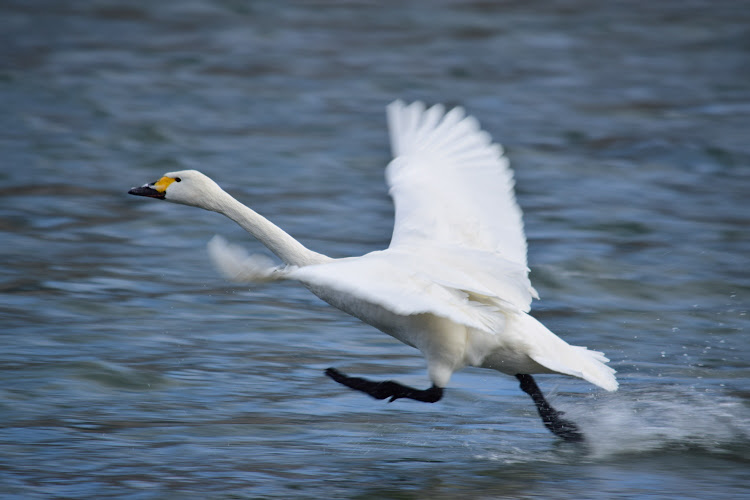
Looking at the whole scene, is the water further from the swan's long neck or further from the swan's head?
the swan's head

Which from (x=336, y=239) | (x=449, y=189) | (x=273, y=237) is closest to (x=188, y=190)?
(x=273, y=237)

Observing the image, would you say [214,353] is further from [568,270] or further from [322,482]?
[568,270]

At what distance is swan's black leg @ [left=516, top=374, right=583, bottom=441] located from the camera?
20.8 feet

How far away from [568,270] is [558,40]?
1030cm

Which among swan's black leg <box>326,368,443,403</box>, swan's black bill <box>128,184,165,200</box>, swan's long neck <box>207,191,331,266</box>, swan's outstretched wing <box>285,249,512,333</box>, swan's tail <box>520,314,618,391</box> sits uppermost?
swan's black bill <box>128,184,165,200</box>

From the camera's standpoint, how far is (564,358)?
19.8 ft

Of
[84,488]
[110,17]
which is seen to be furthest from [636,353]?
[110,17]

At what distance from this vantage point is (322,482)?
219 inches

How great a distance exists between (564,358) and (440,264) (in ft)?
2.54

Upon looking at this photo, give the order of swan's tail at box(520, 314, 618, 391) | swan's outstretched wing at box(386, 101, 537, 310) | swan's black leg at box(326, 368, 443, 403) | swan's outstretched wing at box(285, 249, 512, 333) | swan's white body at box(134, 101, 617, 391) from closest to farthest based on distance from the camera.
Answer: swan's outstretched wing at box(285, 249, 512, 333) → swan's white body at box(134, 101, 617, 391) → swan's tail at box(520, 314, 618, 391) → swan's black leg at box(326, 368, 443, 403) → swan's outstretched wing at box(386, 101, 537, 310)

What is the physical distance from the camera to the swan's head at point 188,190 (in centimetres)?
674

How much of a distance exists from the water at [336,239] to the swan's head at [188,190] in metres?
1.04

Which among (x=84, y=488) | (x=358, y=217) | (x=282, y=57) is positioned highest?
(x=282, y=57)

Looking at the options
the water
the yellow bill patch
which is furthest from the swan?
the water
